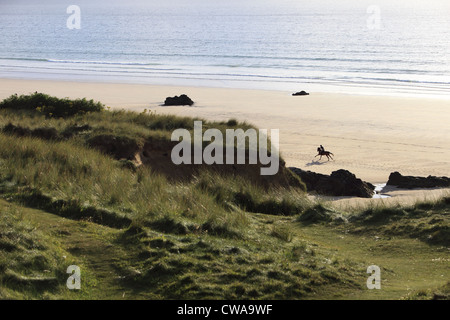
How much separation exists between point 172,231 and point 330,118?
2206 cm

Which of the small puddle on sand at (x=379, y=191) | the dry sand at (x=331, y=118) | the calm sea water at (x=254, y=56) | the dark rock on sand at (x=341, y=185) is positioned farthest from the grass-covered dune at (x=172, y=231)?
the calm sea water at (x=254, y=56)

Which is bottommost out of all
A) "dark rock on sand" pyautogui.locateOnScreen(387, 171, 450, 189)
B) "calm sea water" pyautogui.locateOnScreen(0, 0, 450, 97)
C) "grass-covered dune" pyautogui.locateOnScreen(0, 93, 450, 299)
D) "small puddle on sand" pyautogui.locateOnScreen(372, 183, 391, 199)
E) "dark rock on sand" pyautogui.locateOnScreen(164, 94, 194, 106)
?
"small puddle on sand" pyautogui.locateOnScreen(372, 183, 391, 199)

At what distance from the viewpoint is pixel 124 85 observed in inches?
1716

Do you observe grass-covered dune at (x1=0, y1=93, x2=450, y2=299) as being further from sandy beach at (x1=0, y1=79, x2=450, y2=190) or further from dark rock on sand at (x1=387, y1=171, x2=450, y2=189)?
sandy beach at (x1=0, y1=79, x2=450, y2=190)

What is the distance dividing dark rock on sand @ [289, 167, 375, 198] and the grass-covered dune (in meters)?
1.68

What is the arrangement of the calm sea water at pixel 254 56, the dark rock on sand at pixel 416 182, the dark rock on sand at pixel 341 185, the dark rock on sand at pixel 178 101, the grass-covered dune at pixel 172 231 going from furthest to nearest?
the calm sea water at pixel 254 56
the dark rock on sand at pixel 178 101
the dark rock on sand at pixel 416 182
the dark rock on sand at pixel 341 185
the grass-covered dune at pixel 172 231

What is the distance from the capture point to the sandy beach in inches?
805

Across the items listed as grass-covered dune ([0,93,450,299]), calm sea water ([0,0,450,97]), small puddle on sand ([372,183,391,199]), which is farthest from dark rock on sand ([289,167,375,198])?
calm sea water ([0,0,450,97])

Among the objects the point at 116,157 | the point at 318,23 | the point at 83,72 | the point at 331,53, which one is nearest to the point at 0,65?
the point at 83,72

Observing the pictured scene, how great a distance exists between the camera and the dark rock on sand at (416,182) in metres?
16.8

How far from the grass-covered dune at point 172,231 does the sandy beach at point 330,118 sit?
22.0 ft

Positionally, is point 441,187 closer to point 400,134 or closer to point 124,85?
point 400,134

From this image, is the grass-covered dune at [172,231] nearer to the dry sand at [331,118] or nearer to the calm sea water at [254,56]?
the dry sand at [331,118]

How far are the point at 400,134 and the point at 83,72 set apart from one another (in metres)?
36.1
